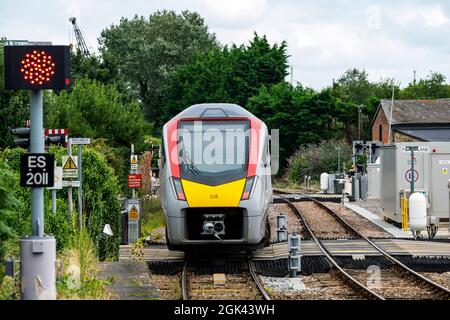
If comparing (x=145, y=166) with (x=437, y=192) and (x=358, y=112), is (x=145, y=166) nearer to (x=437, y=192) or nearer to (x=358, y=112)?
(x=437, y=192)

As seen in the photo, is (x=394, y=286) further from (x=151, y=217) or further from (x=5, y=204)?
(x=151, y=217)

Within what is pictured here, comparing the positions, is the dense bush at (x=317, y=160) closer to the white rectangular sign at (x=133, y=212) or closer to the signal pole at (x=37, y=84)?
the white rectangular sign at (x=133, y=212)

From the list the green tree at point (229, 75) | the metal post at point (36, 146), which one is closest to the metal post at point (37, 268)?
the metal post at point (36, 146)

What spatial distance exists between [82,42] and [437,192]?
4111 inches

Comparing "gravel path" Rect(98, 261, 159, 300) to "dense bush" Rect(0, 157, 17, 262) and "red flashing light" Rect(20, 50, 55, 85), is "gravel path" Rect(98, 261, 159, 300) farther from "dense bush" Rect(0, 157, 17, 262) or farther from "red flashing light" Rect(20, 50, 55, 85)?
"red flashing light" Rect(20, 50, 55, 85)

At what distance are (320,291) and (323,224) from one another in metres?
15.5

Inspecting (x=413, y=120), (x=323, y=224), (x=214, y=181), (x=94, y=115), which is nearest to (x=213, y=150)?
(x=214, y=181)

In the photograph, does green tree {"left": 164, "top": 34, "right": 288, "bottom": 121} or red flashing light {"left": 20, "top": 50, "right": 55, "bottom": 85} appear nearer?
red flashing light {"left": 20, "top": 50, "right": 55, "bottom": 85}

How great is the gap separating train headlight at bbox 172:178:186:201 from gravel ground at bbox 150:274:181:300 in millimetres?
1633

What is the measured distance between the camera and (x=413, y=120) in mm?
76312

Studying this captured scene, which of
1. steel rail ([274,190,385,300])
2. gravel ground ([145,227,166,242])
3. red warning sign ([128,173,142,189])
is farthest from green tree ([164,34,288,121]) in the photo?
steel rail ([274,190,385,300])

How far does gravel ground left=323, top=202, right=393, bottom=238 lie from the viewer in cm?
2895

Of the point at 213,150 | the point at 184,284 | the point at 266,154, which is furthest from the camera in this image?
the point at 266,154
